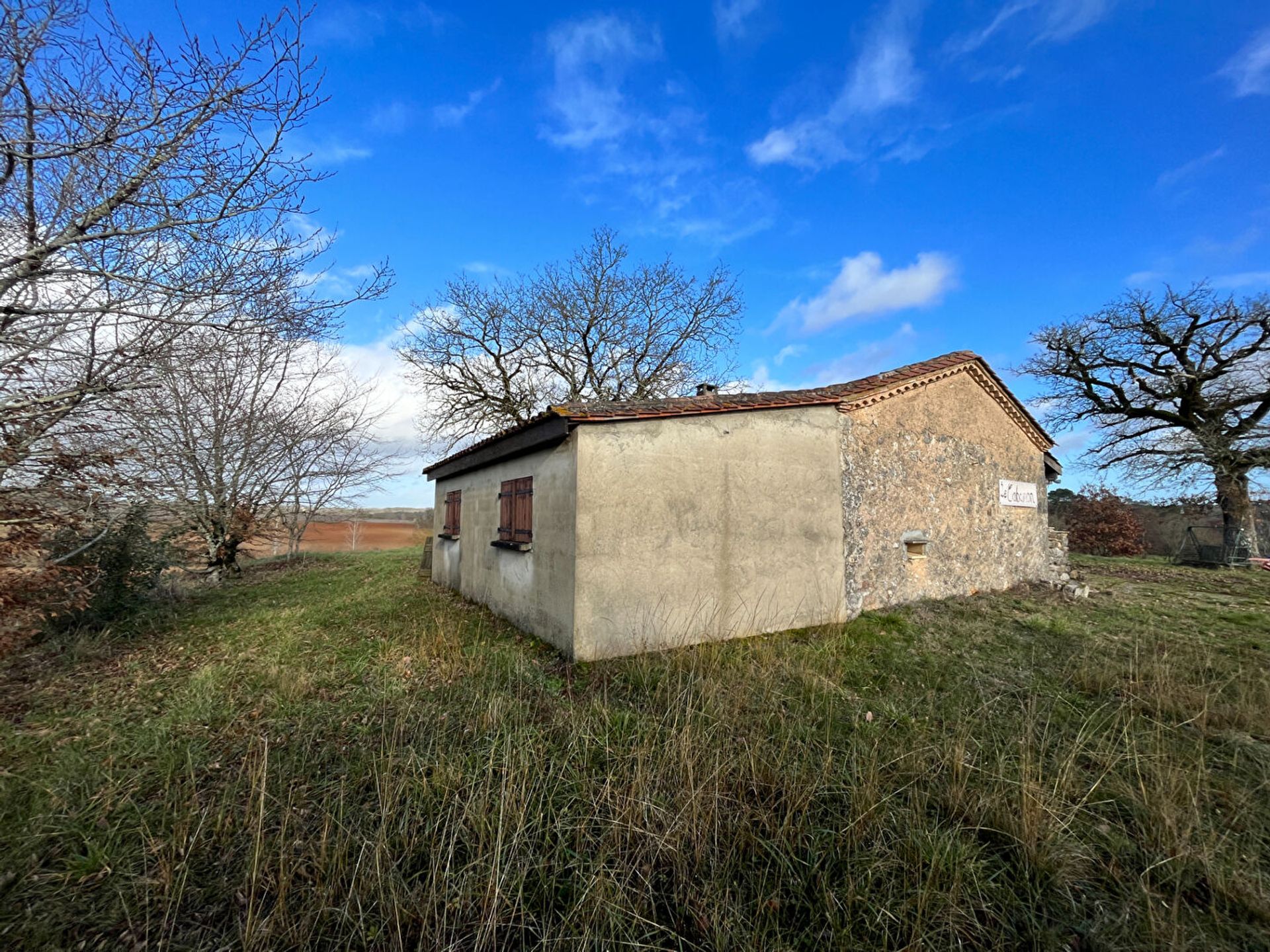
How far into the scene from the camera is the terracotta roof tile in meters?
6.21

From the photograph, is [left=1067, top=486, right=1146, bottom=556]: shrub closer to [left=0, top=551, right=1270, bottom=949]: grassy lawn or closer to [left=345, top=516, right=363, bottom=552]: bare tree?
[left=0, top=551, right=1270, bottom=949]: grassy lawn

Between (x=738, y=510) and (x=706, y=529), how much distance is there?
0.55m

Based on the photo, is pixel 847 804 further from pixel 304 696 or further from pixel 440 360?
pixel 440 360

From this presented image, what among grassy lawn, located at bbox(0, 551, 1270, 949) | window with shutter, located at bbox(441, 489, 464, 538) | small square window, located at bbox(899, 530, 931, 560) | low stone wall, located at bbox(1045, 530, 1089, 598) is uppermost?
window with shutter, located at bbox(441, 489, 464, 538)

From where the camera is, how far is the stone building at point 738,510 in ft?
20.1

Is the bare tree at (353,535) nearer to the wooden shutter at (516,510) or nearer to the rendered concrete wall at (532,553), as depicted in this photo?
the rendered concrete wall at (532,553)

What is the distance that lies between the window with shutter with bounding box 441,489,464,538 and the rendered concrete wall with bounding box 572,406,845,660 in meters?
5.41

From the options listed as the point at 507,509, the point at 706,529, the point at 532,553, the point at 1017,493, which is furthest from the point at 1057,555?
the point at 507,509

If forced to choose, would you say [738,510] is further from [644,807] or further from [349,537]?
[349,537]

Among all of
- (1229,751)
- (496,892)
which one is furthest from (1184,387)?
(496,892)

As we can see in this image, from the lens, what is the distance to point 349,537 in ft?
93.6

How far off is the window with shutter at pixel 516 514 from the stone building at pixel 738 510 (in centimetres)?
4

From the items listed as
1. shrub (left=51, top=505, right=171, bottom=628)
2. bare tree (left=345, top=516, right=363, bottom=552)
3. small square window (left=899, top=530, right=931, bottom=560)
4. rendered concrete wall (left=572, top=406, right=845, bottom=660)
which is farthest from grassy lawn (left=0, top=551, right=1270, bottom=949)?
bare tree (left=345, top=516, right=363, bottom=552)

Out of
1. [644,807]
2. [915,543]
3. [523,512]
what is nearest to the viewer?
[644,807]
